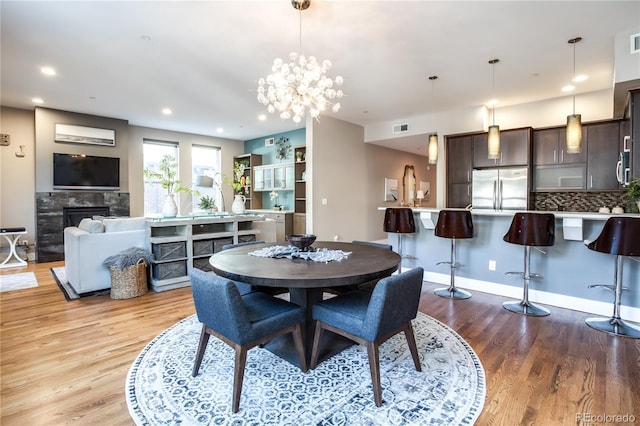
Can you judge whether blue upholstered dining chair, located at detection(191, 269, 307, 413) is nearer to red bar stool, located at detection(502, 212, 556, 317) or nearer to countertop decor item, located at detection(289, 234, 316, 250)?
countertop decor item, located at detection(289, 234, 316, 250)

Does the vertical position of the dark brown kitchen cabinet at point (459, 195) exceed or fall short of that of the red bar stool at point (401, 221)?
it exceeds it

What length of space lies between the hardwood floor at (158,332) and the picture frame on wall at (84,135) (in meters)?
3.59

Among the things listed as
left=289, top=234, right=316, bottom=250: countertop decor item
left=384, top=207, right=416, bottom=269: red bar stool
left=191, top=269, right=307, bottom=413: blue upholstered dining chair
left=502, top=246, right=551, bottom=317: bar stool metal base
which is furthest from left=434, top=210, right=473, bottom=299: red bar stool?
left=191, top=269, right=307, bottom=413: blue upholstered dining chair

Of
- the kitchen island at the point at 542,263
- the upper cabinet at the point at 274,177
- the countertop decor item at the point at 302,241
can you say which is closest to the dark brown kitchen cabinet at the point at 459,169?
the kitchen island at the point at 542,263

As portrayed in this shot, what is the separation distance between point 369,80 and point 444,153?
250 cm

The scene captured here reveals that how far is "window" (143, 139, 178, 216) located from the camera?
7.40 meters

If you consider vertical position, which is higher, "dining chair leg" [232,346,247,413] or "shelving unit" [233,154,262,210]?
"shelving unit" [233,154,262,210]

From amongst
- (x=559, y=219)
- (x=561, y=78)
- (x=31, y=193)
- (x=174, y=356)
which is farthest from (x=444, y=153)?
(x=31, y=193)

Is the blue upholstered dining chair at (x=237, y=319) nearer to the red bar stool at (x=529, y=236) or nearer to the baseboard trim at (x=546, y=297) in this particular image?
the red bar stool at (x=529, y=236)

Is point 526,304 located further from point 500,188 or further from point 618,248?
point 500,188

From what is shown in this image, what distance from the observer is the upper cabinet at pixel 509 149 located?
527cm

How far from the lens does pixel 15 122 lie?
5.85 metres

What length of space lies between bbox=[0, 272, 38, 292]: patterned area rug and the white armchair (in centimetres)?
79

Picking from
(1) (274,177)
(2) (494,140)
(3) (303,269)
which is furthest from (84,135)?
(2) (494,140)
